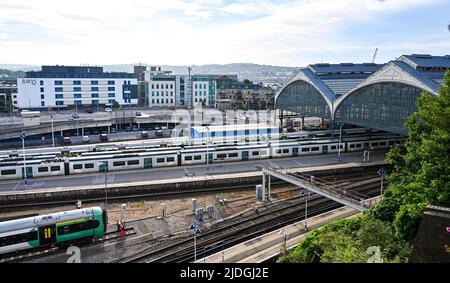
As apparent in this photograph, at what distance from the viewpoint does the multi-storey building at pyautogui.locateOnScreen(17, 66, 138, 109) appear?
165 ft

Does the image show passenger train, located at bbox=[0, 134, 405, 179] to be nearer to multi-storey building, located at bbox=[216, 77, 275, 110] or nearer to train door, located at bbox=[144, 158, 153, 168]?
train door, located at bbox=[144, 158, 153, 168]

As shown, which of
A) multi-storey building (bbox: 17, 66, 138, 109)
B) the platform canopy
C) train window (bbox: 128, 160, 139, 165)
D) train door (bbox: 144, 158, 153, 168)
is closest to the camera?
train window (bbox: 128, 160, 139, 165)

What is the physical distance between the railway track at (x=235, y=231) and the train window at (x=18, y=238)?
3.23 m

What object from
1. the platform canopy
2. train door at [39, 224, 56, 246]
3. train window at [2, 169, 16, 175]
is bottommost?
train door at [39, 224, 56, 246]

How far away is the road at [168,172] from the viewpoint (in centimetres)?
2125

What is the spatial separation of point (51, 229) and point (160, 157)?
38.2 feet

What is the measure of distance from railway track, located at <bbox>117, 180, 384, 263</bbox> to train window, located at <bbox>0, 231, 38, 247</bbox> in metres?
3.23

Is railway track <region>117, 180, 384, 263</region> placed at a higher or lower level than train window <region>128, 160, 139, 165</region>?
lower

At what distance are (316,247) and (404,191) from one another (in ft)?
12.9

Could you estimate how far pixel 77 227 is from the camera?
552 inches

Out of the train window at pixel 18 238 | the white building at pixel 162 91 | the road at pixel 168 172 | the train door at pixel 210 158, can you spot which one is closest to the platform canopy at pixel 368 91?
the road at pixel 168 172

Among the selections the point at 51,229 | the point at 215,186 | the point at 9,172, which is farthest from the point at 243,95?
the point at 51,229

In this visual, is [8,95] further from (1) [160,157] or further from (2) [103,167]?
(1) [160,157]

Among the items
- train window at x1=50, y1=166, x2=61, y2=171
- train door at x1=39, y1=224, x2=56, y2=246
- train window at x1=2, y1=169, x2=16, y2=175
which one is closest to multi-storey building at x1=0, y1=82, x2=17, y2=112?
train window at x1=2, y1=169, x2=16, y2=175
